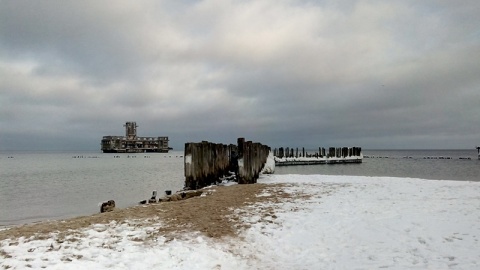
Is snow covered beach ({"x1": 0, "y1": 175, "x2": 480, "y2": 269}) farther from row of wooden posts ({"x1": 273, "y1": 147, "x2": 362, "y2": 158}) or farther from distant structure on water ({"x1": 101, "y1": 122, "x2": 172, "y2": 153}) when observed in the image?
distant structure on water ({"x1": 101, "y1": 122, "x2": 172, "y2": 153})

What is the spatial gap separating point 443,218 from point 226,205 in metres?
5.39

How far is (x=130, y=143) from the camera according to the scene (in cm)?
15075

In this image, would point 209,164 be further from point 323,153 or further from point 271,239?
point 323,153

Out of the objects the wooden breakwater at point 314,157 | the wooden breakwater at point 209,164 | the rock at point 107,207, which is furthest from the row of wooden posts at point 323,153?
the rock at point 107,207

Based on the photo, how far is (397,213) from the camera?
8977 millimetres

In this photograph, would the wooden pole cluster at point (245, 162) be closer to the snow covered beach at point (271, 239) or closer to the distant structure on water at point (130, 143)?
the snow covered beach at point (271, 239)

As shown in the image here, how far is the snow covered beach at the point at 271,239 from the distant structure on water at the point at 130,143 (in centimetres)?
14670

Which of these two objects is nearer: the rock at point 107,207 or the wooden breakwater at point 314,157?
the rock at point 107,207

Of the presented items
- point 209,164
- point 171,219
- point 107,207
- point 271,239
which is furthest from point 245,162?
point 271,239

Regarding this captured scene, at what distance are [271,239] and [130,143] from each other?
150564mm

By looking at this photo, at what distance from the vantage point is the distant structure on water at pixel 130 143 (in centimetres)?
14940

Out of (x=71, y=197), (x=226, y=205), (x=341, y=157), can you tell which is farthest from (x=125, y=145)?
(x=226, y=205)

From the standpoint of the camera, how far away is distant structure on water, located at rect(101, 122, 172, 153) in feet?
490

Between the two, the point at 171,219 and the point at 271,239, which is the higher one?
the point at 171,219
